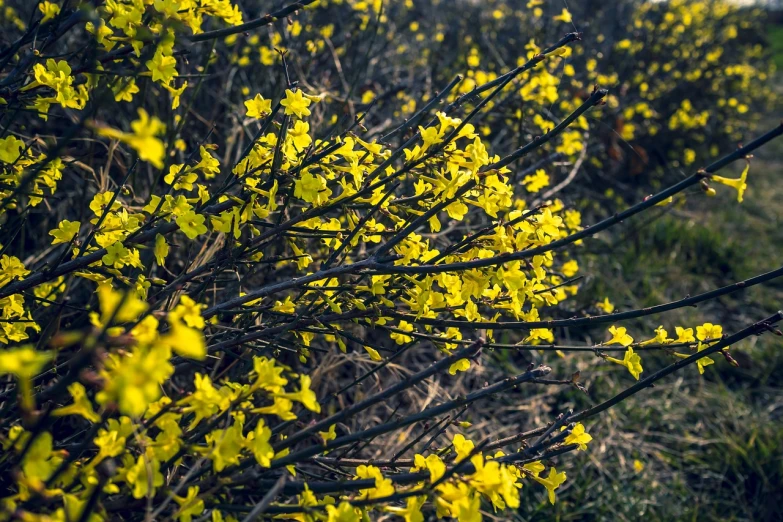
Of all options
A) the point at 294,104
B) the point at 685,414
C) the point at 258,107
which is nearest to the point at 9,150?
the point at 258,107

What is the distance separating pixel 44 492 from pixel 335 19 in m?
5.08

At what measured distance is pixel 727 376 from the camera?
370 centimetres

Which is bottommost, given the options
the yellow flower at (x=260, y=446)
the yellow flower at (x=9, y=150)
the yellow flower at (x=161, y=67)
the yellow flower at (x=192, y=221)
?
the yellow flower at (x=260, y=446)

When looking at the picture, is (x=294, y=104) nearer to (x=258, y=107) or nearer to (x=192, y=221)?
(x=258, y=107)

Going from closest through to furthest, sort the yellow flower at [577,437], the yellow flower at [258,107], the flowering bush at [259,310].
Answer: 1. the flowering bush at [259,310]
2. the yellow flower at [577,437]
3. the yellow flower at [258,107]

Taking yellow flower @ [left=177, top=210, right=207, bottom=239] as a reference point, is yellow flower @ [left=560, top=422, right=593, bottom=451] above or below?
below

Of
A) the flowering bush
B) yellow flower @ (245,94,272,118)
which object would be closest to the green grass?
the flowering bush

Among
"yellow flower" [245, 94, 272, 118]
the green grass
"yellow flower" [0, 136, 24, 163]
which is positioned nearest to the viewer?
"yellow flower" [0, 136, 24, 163]

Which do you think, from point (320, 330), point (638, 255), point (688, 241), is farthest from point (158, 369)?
point (688, 241)

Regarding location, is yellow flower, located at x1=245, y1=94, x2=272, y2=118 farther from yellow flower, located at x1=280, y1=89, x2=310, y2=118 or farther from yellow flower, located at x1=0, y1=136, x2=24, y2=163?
yellow flower, located at x1=0, y1=136, x2=24, y2=163

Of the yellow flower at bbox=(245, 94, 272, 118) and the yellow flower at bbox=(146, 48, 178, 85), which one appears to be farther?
the yellow flower at bbox=(245, 94, 272, 118)

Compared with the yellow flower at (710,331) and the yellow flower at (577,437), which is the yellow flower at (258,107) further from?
the yellow flower at (710,331)

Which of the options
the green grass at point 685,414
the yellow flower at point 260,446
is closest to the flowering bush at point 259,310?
the yellow flower at point 260,446

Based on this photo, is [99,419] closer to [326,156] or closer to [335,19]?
[326,156]
